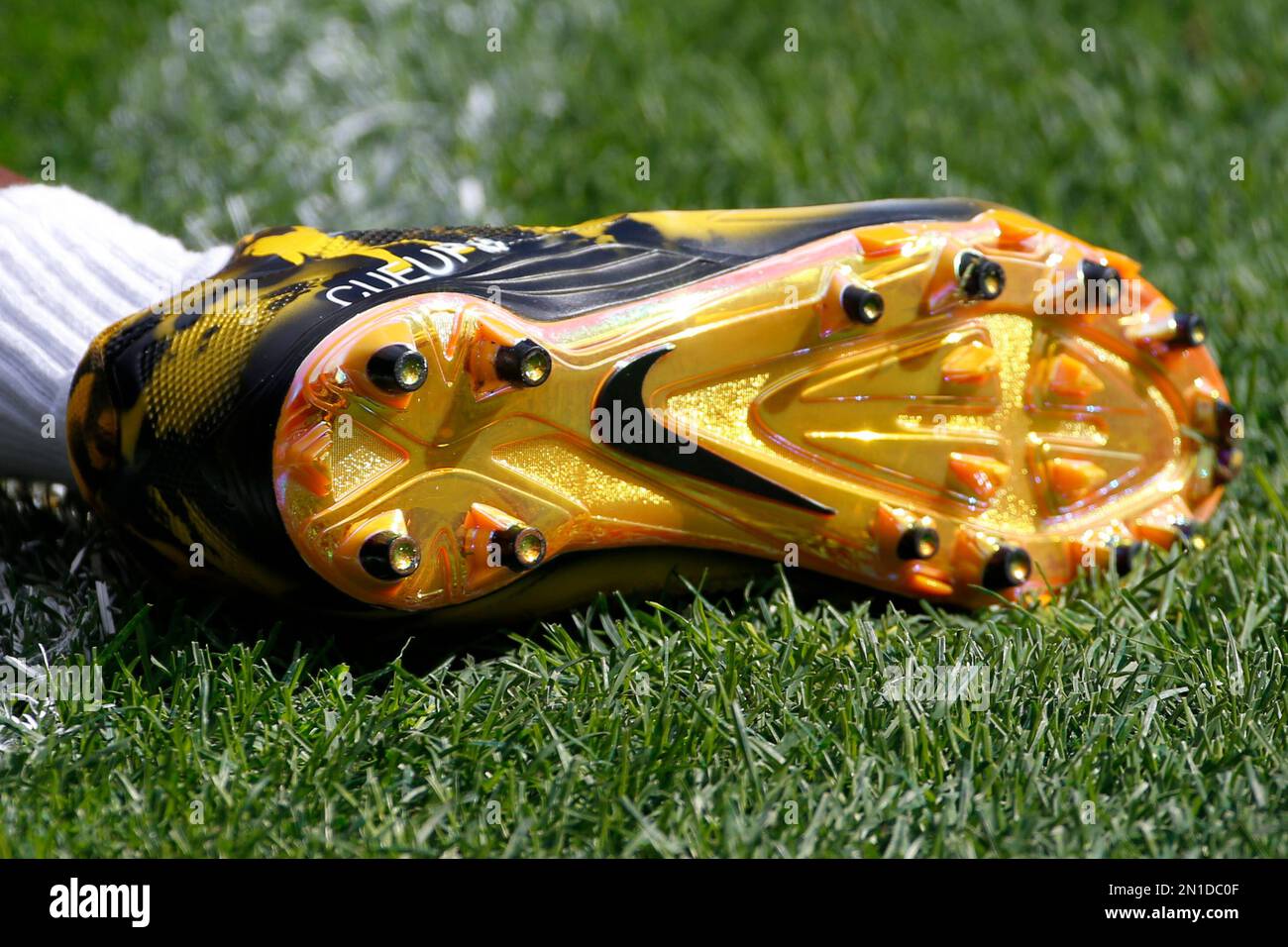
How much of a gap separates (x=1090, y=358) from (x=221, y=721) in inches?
50.3

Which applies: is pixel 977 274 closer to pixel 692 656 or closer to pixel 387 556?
pixel 692 656

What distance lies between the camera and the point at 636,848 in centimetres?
173

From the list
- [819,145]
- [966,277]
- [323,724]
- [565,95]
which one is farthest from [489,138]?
[323,724]

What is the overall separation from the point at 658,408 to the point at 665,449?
5cm

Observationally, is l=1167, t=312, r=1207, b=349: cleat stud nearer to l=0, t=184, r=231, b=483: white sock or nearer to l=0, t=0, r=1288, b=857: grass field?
l=0, t=0, r=1288, b=857: grass field

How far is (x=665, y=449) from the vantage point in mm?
2098

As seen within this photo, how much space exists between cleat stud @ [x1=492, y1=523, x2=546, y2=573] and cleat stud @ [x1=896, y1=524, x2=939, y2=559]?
513 millimetres

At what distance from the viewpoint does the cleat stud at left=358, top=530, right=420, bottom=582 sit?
75.2 inches

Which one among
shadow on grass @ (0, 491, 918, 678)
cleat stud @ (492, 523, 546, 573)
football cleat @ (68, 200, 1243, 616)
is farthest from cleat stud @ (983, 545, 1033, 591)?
cleat stud @ (492, 523, 546, 573)

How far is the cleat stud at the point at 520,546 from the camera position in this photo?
6.56ft

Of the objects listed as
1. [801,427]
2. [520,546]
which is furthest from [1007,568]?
[520,546]

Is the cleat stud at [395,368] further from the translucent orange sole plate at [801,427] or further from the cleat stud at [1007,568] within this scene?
the cleat stud at [1007,568]
